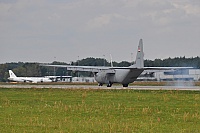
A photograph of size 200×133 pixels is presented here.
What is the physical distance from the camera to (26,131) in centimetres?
1902

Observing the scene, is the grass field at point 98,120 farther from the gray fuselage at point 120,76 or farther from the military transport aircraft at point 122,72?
the gray fuselage at point 120,76

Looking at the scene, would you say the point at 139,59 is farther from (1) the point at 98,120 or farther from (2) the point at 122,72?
(1) the point at 98,120

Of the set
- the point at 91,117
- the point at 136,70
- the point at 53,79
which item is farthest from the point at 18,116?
the point at 53,79

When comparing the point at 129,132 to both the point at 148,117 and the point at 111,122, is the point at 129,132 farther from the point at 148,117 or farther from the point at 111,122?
the point at 148,117

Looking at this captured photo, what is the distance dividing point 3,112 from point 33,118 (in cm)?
376

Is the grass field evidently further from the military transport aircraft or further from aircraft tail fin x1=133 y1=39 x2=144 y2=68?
aircraft tail fin x1=133 y1=39 x2=144 y2=68

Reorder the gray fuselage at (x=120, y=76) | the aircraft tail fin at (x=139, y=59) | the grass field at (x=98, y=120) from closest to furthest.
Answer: the grass field at (x=98, y=120) < the gray fuselage at (x=120, y=76) < the aircraft tail fin at (x=139, y=59)

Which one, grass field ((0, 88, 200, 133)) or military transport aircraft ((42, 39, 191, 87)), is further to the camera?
military transport aircraft ((42, 39, 191, 87))

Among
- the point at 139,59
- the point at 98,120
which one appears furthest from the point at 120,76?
the point at 98,120

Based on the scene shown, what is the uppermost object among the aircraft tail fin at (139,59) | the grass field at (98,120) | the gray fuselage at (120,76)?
the aircraft tail fin at (139,59)

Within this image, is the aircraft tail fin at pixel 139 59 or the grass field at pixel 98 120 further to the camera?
the aircraft tail fin at pixel 139 59

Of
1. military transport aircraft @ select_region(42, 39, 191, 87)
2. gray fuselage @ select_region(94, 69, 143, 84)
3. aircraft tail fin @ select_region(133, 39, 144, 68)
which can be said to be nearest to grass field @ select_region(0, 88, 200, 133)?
military transport aircraft @ select_region(42, 39, 191, 87)

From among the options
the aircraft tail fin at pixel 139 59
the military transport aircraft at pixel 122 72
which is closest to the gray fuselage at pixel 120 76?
the military transport aircraft at pixel 122 72

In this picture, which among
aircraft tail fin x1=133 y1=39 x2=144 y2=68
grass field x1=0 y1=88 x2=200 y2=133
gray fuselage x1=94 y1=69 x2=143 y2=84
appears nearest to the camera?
grass field x1=0 y1=88 x2=200 y2=133
